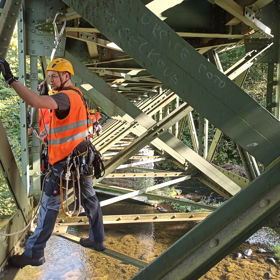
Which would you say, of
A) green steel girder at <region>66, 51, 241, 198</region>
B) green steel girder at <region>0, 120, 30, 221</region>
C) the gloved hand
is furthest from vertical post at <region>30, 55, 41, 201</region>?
the gloved hand

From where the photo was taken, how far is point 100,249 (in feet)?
10.4

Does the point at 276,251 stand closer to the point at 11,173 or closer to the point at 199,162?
the point at 199,162

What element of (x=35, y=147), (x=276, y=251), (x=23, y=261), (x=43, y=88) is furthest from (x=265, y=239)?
(x=43, y=88)

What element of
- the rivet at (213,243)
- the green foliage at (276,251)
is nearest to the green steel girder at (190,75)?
the rivet at (213,243)

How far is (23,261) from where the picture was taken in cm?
289

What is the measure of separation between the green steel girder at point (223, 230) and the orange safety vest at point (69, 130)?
1.47 meters

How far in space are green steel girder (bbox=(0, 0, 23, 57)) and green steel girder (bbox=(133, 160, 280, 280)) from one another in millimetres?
1849

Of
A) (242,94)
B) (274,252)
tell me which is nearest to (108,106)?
(242,94)

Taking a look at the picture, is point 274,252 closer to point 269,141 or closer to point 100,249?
point 100,249

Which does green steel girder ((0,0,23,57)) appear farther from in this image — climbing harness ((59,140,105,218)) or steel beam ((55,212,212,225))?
steel beam ((55,212,212,225))

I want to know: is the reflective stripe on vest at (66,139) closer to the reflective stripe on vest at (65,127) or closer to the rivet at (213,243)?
the reflective stripe on vest at (65,127)

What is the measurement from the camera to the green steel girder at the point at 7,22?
7.72 feet

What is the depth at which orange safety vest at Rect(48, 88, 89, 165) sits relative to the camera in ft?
8.30

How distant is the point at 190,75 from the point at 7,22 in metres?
1.79
